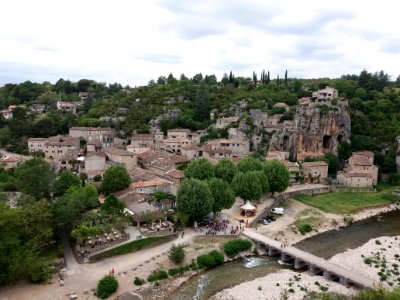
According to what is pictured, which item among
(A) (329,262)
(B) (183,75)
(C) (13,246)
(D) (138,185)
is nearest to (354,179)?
(A) (329,262)

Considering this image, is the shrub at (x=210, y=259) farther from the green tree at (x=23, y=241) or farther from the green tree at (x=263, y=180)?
the green tree at (x=263, y=180)

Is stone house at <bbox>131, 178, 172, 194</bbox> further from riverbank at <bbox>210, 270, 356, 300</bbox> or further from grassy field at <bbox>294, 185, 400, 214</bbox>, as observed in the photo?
grassy field at <bbox>294, 185, 400, 214</bbox>

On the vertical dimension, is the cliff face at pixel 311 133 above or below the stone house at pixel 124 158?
above

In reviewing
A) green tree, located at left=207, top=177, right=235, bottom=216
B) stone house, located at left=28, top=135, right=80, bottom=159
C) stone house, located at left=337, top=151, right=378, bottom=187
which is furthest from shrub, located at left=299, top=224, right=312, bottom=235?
stone house, located at left=28, top=135, right=80, bottom=159

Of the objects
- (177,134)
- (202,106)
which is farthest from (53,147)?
(202,106)

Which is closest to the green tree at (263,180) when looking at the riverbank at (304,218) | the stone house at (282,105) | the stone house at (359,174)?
the riverbank at (304,218)

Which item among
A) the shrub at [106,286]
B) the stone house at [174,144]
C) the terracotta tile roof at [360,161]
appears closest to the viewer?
the shrub at [106,286]
